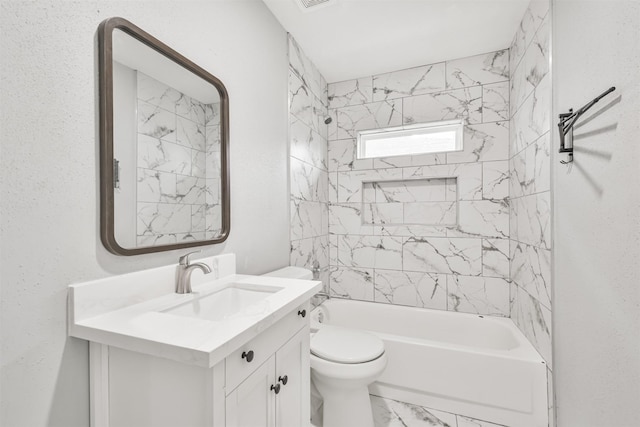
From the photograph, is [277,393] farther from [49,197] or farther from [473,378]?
[473,378]

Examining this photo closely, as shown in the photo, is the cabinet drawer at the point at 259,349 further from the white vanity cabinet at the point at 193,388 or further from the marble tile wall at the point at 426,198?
the marble tile wall at the point at 426,198

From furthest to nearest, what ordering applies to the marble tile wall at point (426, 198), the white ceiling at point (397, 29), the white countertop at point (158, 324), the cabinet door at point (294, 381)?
1. the marble tile wall at point (426, 198)
2. the white ceiling at point (397, 29)
3. the cabinet door at point (294, 381)
4. the white countertop at point (158, 324)

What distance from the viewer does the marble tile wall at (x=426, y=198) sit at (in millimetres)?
2400

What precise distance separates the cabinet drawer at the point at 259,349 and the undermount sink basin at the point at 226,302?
119 mm

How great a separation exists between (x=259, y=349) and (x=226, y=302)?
41 centimetres

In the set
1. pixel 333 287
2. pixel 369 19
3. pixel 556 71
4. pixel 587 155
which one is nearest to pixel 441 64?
pixel 369 19

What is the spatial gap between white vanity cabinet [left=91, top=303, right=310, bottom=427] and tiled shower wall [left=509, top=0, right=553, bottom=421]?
1.51 meters

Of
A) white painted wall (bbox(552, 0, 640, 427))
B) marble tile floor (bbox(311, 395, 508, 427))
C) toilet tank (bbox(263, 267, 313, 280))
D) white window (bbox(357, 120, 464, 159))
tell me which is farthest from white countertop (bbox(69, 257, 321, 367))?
white window (bbox(357, 120, 464, 159))

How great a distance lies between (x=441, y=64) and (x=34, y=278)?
9.66 feet

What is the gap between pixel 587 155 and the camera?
3.91ft

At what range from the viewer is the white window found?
261cm

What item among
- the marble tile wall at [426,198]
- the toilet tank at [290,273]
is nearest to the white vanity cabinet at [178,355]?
the toilet tank at [290,273]

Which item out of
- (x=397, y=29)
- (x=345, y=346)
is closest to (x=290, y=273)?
(x=345, y=346)

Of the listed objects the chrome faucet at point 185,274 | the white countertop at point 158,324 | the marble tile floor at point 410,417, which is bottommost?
the marble tile floor at point 410,417
